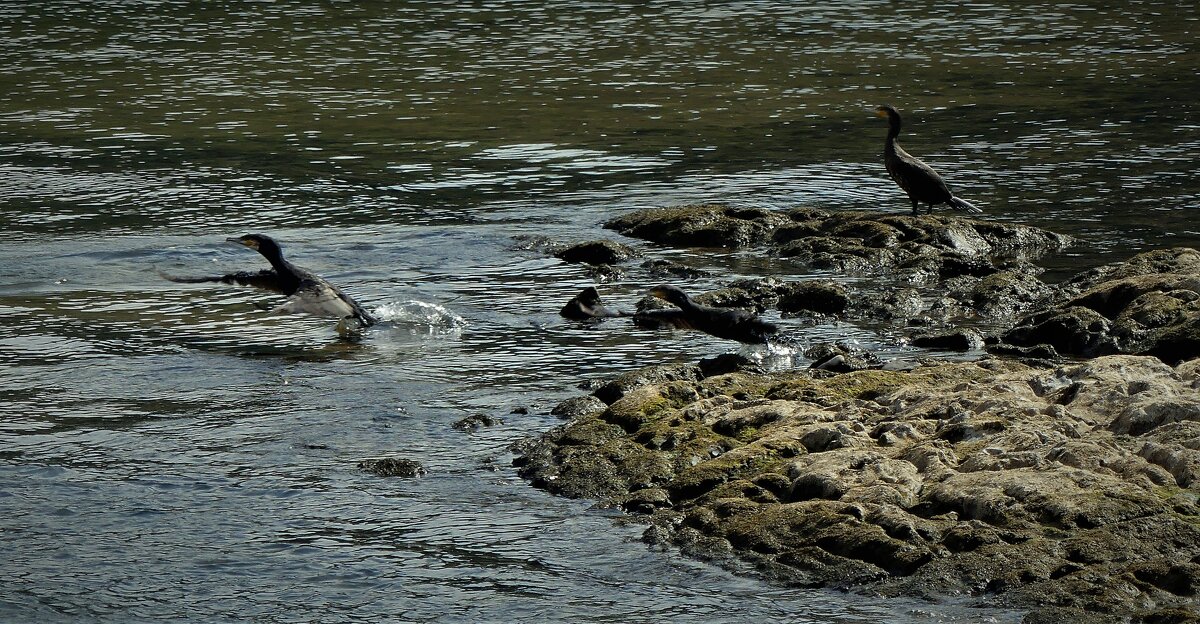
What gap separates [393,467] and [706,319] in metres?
4.47

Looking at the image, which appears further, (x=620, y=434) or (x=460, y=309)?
(x=460, y=309)

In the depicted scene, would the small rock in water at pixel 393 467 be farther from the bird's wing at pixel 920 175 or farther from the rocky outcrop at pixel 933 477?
the bird's wing at pixel 920 175

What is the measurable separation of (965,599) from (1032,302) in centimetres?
791

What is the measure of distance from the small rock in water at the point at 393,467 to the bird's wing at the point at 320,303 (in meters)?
4.52

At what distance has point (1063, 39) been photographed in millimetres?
38188

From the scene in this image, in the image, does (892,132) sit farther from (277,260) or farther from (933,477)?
(933,477)

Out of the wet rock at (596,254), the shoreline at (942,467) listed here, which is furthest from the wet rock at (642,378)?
the wet rock at (596,254)

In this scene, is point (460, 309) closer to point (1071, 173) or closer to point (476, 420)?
point (476, 420)

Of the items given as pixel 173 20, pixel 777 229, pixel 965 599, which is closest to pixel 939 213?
pixel 777 229

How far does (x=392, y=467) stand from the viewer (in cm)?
1038

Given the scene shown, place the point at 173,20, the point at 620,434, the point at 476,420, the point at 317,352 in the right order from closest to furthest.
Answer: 1. the point at 620,434
2. the point at 476,420
3. the point at 317,352
4. the point at 173,20

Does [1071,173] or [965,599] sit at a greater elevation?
[965,599]

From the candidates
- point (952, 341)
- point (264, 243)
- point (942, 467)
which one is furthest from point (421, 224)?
point (942, 467)

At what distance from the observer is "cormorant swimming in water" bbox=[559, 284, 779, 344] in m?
13.7
